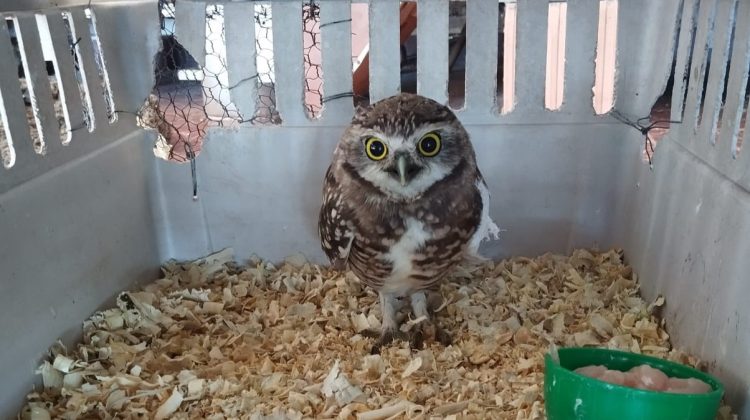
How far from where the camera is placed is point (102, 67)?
5.42 feet

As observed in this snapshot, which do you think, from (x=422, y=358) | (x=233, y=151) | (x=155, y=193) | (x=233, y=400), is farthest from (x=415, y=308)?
(x=155, y=193)

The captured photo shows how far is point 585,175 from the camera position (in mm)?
1796

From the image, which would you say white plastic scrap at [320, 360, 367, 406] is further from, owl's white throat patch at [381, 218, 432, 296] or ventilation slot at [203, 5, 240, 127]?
ventilation slot at [203, 5, 240, 127]

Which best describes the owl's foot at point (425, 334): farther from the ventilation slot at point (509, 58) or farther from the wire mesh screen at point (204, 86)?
the ventilation slot at point (509, 58)

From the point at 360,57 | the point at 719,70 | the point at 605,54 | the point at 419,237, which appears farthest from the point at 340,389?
the point at 605,54

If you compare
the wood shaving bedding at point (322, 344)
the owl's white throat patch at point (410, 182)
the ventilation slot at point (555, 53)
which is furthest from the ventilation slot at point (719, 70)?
the ventilation slot at point (555, 53)

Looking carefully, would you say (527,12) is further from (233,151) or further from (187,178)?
(187,178)

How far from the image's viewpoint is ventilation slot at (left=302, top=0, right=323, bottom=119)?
68.7 inches

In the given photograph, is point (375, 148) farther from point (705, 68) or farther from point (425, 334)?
point (705, 68)

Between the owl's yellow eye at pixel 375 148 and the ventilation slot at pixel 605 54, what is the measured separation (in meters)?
0.82

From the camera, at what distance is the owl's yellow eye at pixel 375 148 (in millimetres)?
1307

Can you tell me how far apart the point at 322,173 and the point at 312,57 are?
34 cm

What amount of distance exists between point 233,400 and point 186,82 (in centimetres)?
95

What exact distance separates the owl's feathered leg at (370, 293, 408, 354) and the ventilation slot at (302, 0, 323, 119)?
528mm
